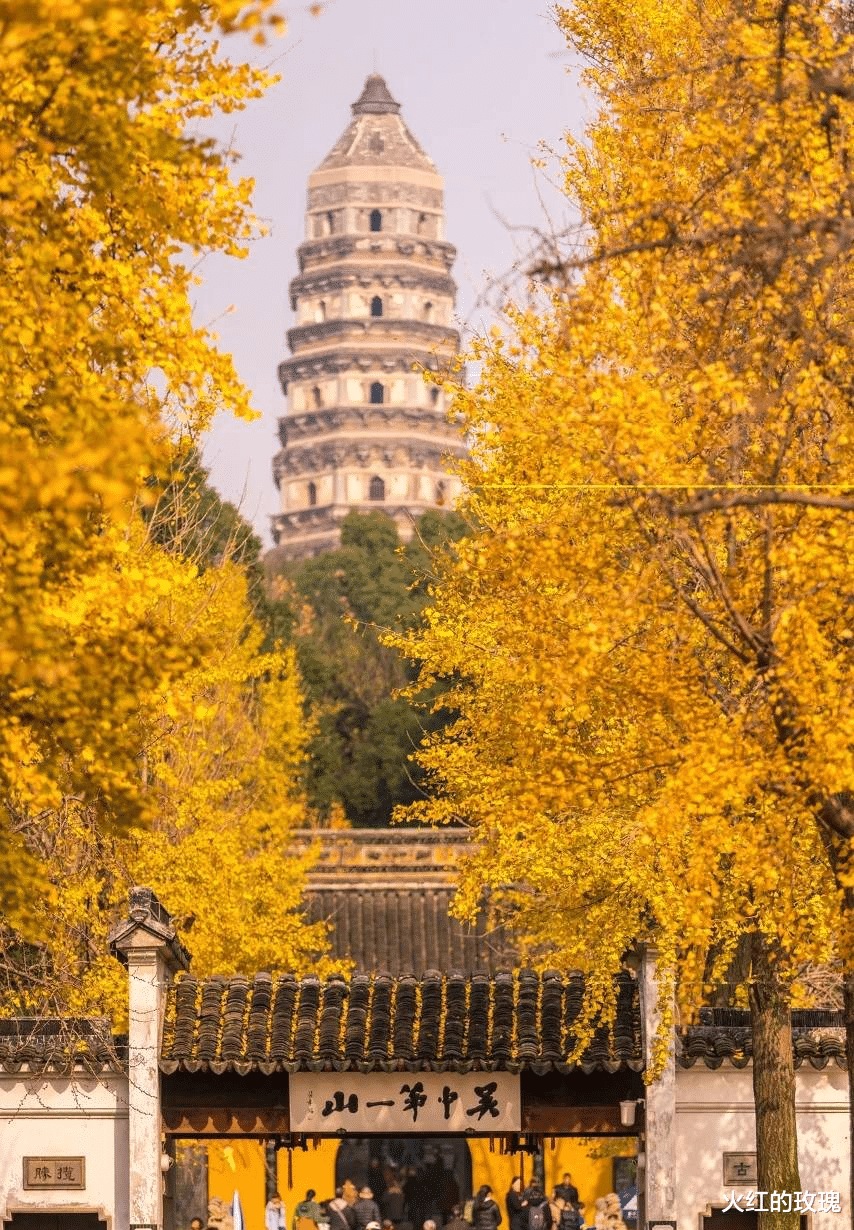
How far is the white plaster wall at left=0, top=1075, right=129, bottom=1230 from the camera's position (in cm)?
1752

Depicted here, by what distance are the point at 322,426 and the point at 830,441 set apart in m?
71.4

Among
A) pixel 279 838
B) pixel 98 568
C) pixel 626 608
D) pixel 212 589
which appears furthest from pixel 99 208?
pixel 279 838

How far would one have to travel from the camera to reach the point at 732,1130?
1756cm

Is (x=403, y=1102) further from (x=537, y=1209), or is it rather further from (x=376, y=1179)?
(x=376, y=1179)

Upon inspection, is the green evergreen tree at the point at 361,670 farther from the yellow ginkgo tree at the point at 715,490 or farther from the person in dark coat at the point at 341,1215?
the yellow ginkgo tree at the point at 715,490

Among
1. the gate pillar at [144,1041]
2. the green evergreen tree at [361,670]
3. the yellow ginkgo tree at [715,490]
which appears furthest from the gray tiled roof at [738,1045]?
the green evergreen tree at [361,670]

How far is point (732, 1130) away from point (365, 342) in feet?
219

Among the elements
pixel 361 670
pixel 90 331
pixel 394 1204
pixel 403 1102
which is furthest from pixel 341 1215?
pixel 361 670

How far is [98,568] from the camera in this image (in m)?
9.45

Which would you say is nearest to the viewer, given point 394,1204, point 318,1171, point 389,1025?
point 389,1025

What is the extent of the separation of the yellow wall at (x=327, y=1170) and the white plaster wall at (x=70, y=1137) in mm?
10259

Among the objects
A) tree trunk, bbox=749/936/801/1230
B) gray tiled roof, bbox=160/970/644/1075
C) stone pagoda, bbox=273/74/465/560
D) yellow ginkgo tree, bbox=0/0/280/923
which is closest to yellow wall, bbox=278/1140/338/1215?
gray tiled roof, bbox=160/970/644/1075

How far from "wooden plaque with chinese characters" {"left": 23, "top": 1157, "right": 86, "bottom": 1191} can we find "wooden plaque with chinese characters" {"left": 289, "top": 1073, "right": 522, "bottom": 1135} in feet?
5.53

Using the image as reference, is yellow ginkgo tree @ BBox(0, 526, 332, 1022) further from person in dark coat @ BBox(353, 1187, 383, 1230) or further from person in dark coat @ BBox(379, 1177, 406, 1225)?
person in dark coat @ BBox(379, 1177, 406, 1225)
